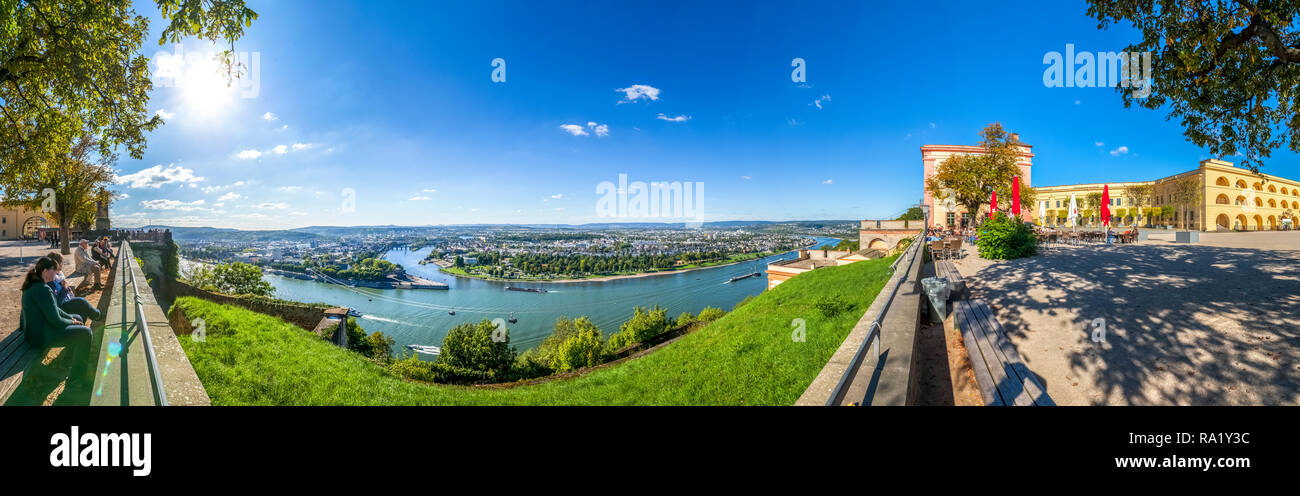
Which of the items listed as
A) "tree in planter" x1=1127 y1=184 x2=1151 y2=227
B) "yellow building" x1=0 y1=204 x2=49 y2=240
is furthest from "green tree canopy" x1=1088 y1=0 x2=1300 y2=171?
"tree in planter" x1=1127 y1=184 x2=1151 y2=227

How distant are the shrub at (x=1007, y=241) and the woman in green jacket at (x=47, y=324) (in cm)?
1598

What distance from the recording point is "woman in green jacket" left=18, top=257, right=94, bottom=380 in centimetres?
329

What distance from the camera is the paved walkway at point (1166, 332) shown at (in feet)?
8.70

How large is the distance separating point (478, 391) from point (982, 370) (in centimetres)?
560

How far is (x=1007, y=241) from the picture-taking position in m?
9.63

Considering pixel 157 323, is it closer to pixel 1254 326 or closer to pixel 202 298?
pixel 202 298

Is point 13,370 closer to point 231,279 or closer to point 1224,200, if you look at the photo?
point 231,279

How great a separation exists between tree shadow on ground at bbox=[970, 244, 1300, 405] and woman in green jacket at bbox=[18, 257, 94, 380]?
8.86 metres

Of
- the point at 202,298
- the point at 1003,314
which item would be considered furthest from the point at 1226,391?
the point at 202,298

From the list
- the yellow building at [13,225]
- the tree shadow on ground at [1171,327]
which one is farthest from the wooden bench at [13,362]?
the yellow building at [13,225]

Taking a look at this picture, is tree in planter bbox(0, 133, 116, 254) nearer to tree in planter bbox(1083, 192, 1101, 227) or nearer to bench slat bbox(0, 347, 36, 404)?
bench slat bbox(0, 347, 36, 404)
